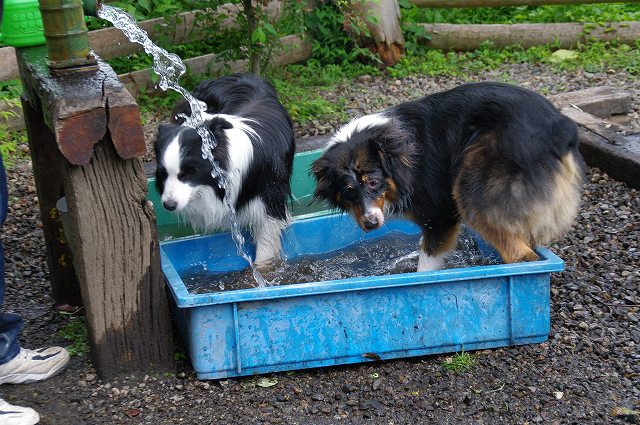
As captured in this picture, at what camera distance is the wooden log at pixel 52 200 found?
165 inches

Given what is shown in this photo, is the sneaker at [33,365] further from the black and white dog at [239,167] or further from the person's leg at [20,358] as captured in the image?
the black and white dog at [239,167]

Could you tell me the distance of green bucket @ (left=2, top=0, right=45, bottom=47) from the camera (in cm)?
393

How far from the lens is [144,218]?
11.7 ft

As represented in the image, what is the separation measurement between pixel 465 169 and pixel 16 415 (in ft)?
7.98

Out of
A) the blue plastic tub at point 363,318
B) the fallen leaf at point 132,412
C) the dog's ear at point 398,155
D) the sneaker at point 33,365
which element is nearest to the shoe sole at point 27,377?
the sneaker at point 33,365

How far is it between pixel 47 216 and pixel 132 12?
101 inches

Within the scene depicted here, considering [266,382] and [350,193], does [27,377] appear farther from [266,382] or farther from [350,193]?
[350,193]

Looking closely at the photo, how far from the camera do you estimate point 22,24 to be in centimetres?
397

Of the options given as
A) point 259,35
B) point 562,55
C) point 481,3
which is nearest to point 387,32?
point 481,3

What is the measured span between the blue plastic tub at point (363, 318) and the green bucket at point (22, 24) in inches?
51.5

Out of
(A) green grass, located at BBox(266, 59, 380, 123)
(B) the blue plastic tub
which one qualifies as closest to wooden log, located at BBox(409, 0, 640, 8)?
(A) green grass, located at BBox(266, 59, 380, 123)

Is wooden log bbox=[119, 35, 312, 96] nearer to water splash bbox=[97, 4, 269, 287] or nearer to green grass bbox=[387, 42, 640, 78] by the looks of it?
green grass bbox=[387, 42, 640, 78]

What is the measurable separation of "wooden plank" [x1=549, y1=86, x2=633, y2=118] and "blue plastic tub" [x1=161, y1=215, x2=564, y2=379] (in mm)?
3019

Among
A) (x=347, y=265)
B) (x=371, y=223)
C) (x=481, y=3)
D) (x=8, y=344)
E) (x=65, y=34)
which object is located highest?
(x=65, y=34)
